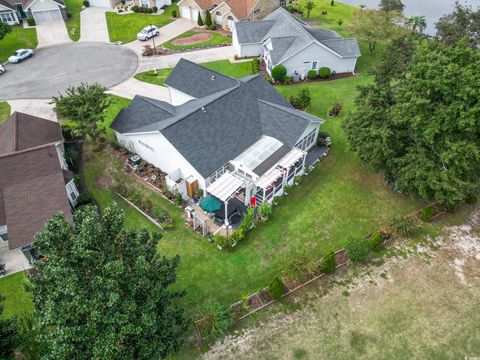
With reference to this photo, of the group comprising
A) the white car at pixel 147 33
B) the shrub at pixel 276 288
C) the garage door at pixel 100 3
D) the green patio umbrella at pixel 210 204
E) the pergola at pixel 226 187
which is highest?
the garage door at pixel 100 3

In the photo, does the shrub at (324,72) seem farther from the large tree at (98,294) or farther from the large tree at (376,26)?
the large tree at (98,294)

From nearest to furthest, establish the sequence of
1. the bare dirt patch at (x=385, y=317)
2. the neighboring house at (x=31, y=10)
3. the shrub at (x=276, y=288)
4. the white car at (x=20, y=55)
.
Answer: the bare dirt patch at (x=385, y=317) → the shrub at (x=276, y=288) → the white car at (x=20, y=55) → the neighboring house at (x=31, y=10)

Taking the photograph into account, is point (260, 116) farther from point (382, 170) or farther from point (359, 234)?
point (359, 234)

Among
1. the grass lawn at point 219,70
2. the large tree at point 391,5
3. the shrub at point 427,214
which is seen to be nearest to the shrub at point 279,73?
the grass lawn at point 219,70

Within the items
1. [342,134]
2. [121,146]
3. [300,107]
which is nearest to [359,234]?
[342,134]

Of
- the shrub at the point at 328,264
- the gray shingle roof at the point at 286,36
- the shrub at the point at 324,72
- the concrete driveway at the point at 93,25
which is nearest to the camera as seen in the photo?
the shrub at the point at 328,264

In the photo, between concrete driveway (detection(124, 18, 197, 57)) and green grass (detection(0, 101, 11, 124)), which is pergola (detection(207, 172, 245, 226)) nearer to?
green grass (detection(0, 101, 11, 124))
